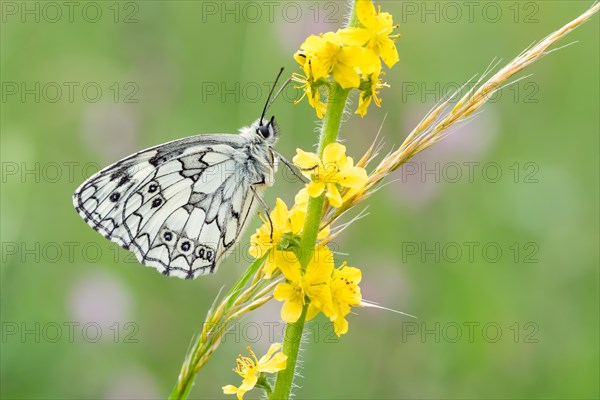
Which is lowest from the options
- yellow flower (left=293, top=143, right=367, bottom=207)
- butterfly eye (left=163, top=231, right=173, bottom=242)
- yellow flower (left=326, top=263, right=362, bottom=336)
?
yellow flower (left=326, top=263, right=362, bottom=336)

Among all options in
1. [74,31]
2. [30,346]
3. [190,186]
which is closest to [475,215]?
[190,186]

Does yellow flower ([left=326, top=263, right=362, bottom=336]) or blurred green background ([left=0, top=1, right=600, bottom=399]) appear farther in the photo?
blurred green background ([left=0, top=1, right=600, bottom=399])

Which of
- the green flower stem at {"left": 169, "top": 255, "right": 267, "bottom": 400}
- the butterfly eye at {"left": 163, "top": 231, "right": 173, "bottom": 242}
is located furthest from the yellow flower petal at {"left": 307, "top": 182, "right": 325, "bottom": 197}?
the butterfly eye at {"left": 163, "top": 231, "right": 173, "bottom": 242}

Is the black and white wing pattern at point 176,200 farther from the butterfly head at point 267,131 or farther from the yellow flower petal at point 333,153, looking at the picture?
the yellow flower petal at point 333,153

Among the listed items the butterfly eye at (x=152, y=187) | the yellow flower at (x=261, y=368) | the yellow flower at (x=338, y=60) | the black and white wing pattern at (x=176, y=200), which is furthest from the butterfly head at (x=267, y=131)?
the yellow flower at (x=261, y=368)

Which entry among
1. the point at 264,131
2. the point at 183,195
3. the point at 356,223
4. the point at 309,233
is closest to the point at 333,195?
the point at 309,233

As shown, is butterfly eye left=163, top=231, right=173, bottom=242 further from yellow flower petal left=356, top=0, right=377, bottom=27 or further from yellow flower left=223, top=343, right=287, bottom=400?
yellow flower petal left=356, top=0, right=377, bottom=27
